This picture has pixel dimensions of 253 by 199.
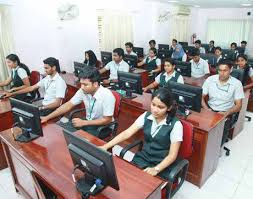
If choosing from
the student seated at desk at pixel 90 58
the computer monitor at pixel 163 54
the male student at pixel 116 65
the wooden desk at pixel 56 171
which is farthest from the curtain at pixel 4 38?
the computer monitor at pixel 163 54

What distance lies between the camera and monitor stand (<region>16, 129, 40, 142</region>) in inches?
78.2

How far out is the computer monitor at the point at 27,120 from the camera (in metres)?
1.83

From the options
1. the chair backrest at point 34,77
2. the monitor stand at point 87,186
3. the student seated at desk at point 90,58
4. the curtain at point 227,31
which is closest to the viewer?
the monitor stand at point 87,186

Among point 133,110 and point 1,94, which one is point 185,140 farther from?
point 1,94

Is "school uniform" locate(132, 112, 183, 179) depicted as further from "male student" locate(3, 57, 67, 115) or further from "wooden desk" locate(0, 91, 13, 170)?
"wooden desk" locate(0, 91, 13, 170)


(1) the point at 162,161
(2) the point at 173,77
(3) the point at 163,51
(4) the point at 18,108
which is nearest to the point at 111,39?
(3) the point at 163,51

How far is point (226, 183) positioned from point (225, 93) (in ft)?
3.73

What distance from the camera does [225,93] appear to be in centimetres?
296

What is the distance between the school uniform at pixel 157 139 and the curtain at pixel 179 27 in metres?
7.30

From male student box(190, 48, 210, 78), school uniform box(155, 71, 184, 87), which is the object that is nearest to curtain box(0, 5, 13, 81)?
school uniform box(155, 71, 184, 87)

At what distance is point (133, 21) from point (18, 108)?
5447 mm

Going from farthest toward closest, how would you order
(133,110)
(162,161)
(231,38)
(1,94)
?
(231,38)
(1,94)
(133,110)
(162,161)

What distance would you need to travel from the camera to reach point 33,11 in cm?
449

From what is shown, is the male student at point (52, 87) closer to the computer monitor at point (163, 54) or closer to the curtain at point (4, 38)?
the curtain at point (4, 38)
